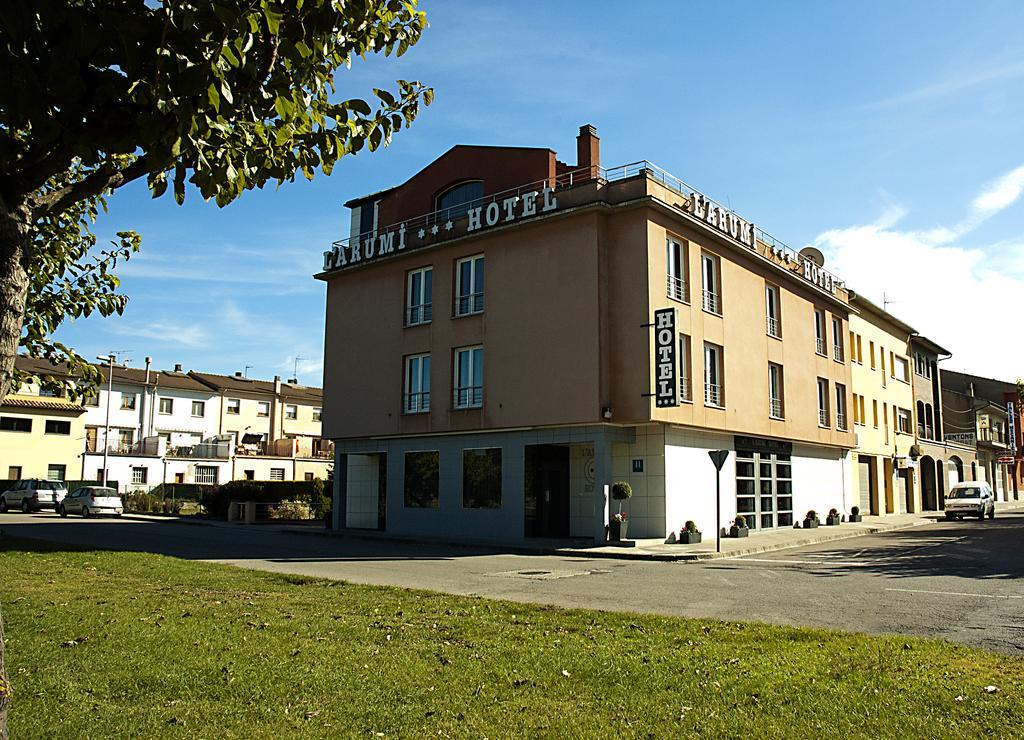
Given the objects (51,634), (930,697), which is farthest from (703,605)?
(51,634)

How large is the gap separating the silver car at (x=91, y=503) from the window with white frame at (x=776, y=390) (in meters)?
30.9

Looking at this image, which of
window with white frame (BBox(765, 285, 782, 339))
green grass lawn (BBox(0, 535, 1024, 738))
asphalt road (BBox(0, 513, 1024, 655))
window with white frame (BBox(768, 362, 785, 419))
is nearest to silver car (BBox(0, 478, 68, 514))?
asphalt road (BBox(0, 513, 1024, 655))

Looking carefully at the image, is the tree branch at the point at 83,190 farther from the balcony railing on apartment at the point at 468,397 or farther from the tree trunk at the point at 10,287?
the balcony railing on apartment at the point at 468,397

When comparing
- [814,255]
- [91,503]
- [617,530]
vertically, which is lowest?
[617,530]

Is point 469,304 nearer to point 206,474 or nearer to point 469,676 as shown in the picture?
point 469,676

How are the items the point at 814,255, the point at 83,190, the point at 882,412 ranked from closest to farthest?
the point at 83,190 → the point at 814,255 → the point at 882,412

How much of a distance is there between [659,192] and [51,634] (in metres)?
20.9

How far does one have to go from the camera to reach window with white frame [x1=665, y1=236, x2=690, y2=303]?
25.7 meters

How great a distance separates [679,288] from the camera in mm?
26281

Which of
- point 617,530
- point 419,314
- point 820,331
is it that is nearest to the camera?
point 617,530

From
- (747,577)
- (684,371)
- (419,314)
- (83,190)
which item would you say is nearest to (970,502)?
(684,371)

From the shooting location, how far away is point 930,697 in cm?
588

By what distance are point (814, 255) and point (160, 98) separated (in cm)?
3648

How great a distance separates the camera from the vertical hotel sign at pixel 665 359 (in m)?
23.3
